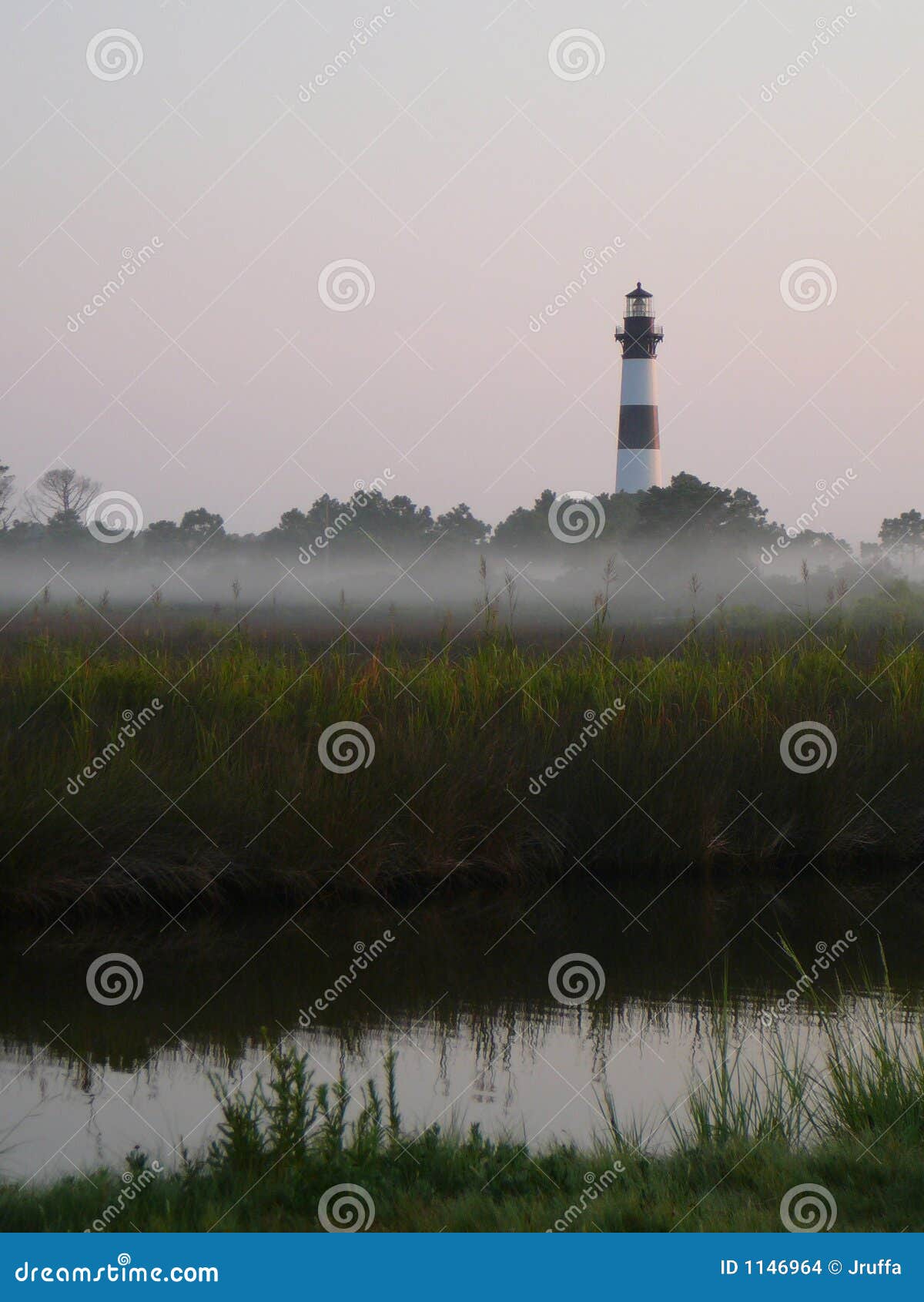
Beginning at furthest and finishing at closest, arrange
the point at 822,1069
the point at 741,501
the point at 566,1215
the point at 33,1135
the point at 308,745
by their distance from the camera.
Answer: the point at 741,501
the point at 308,745
the point at 822,1069
the point at 33,1135
the point at 566,1215

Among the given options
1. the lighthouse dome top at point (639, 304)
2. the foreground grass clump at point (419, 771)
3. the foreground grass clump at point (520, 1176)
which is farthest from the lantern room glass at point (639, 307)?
the foreground grass clump at point (520, 1176)

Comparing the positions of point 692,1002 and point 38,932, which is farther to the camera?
point 38,932

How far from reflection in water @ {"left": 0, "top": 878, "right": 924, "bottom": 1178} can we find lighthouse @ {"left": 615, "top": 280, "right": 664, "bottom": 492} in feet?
94.9

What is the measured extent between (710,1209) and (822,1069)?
1753mm

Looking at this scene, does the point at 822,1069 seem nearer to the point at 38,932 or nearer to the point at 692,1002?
the point at 692,1002

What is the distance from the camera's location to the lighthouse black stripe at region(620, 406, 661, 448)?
3644 cm

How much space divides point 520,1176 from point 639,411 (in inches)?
1345

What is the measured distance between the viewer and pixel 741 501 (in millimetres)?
28578

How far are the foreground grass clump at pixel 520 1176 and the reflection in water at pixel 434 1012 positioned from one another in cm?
42

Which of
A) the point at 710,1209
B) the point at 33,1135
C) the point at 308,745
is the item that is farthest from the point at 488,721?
the point at 710,1209

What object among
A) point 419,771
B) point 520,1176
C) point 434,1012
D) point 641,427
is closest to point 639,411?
point 641,427

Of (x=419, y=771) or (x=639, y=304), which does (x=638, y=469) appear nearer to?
(x=639, y=304)

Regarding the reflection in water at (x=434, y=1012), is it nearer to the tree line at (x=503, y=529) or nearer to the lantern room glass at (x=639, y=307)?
the tree line at (x=503, y=529)

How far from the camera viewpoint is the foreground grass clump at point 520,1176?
128 inches
